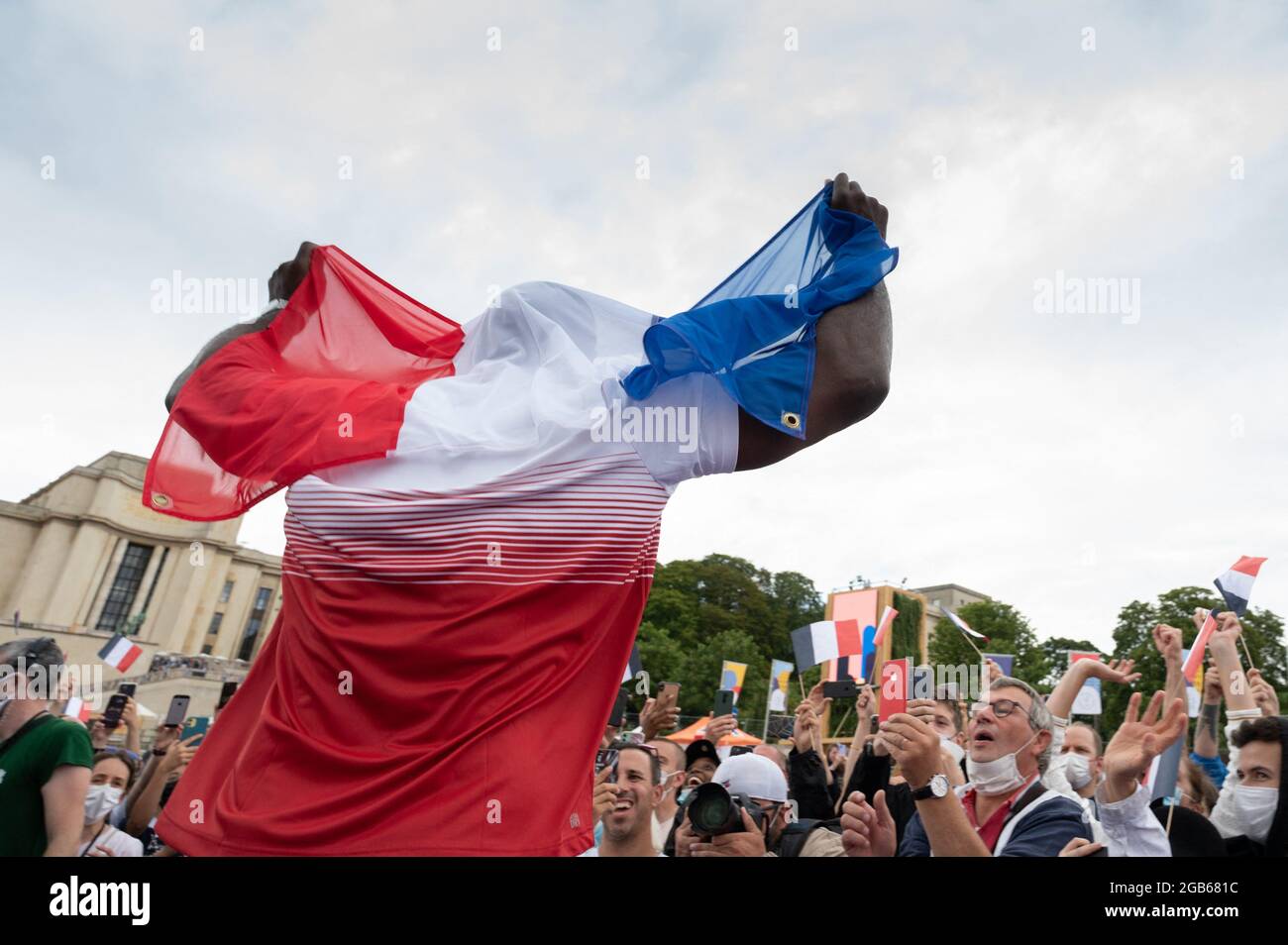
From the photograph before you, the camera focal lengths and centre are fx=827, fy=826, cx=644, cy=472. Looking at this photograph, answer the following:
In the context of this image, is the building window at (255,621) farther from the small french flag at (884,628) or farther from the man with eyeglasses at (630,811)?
the man with eyeglasses at (630,811)

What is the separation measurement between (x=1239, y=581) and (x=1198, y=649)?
3.50ft

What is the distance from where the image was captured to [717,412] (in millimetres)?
2014

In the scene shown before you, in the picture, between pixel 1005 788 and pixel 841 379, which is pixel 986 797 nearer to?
pixel 1005 788

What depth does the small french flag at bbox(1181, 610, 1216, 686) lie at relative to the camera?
6.68 metres

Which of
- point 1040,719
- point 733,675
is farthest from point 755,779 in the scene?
point 733,675

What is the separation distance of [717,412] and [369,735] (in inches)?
43.3

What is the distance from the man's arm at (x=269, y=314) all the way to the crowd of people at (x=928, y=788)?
130 cm

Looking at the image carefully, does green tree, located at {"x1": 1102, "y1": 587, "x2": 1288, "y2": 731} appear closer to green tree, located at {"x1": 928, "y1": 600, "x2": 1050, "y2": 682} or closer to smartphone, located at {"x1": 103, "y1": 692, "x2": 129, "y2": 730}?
green tree, located at {"x1": 928, "y1": 600, "x2": 1050, "y2": 682}

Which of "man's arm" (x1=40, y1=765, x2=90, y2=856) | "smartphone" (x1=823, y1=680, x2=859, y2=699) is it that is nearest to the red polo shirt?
"smartphone" (x1=823, y1=680, x2=859, y2=699)

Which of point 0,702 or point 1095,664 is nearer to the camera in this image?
point 0,702

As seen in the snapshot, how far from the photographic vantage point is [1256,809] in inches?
173

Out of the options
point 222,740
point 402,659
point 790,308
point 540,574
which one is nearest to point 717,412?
point 790,308

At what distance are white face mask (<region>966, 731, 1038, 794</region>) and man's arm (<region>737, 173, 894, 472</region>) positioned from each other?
2400 mm
